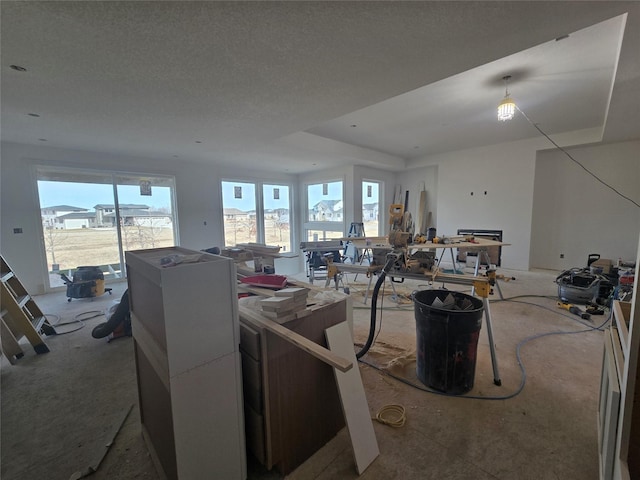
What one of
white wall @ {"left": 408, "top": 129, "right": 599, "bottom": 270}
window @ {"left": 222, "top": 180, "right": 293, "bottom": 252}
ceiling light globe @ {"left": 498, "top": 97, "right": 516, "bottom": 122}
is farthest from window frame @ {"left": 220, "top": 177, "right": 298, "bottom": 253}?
ceiling light globe @ {"left": 498, "top": 97, "right": 516, "bottom": 122}

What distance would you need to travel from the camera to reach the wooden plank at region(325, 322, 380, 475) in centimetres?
139

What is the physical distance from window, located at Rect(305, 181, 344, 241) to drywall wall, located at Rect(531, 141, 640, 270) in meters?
4.34

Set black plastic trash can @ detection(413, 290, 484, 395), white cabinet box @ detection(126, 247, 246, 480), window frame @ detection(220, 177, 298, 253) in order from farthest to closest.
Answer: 1. window frame @ detection(220, 177, 298, 253)
2. black plastic trash can @ detection(413, 290, 484, 395)
3. white cabinet box @ detection(126, 247, 246, 480)

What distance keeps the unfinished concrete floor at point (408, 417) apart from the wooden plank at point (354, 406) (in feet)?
0.23

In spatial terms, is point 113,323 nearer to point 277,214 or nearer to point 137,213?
point 137,213

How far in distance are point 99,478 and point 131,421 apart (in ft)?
1.33

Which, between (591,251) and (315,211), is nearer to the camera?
(591,251)

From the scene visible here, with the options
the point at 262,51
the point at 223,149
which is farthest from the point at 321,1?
the point at 223,149

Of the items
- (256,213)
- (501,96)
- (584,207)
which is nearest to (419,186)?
(584,207)

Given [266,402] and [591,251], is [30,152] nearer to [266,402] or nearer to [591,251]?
[266,402]

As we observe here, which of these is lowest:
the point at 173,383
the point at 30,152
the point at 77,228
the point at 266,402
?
the point at 266,402

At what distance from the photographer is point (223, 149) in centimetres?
481

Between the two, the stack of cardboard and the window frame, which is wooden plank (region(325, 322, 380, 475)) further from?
the window frame

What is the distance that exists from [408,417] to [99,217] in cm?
615
